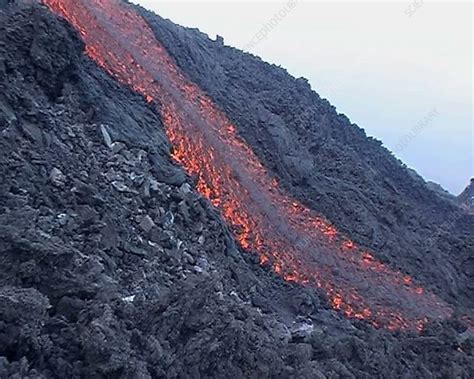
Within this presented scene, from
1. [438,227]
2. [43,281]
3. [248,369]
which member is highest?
[438,227]


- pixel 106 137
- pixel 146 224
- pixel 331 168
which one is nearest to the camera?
pixel 146 224

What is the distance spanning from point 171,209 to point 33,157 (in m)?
2.96

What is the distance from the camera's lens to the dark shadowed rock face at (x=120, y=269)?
→ 698cm

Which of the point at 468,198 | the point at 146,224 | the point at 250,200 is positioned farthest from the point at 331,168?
the point at 468,198

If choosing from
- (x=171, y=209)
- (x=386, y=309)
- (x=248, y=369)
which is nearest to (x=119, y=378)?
(x=248, y=369)

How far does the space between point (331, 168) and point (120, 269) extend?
13681 mm

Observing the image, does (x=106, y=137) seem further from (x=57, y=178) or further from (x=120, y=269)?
(x=120, y=269)

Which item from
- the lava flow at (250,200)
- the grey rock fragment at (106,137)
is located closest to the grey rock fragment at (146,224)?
the grey rock fragment at (106,137)

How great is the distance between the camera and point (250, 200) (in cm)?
1634

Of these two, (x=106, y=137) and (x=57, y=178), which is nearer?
(x=57, y=178)

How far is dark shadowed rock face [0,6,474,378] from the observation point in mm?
6984

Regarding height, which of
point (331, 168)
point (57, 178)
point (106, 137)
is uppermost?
point (331, 168)

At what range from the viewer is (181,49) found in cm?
2097

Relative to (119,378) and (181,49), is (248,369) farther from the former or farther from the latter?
(181,49)
